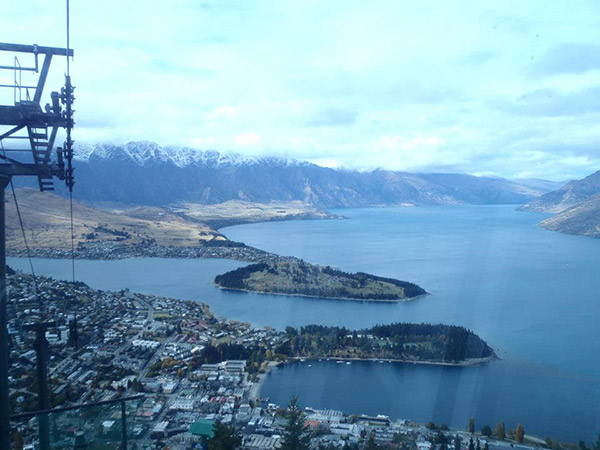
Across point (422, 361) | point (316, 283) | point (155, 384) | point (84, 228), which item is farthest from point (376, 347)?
point (84, 228)

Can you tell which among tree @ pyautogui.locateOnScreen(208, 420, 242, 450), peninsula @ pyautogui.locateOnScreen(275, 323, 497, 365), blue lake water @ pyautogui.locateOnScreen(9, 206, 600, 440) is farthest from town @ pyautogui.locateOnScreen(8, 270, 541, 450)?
blue lake water @ pyautogui.locateOnScreen(9, 206, 600, 440)

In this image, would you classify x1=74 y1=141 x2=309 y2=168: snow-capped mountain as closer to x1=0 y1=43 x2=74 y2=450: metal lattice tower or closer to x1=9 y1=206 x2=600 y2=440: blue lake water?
x1=9 y1=206 x2=600 y2=440: blue lake water

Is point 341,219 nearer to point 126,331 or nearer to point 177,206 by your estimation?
point 177,206

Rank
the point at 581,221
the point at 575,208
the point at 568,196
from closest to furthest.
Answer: the point at 581,221, the point at 575,208, the point at 568,196

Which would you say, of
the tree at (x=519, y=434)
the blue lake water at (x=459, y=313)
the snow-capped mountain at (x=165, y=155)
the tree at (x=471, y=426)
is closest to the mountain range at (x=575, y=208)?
the blue lake water at (x=459, y=313)

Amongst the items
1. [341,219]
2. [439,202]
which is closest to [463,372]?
[341,219]

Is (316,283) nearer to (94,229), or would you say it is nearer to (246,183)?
(94,229)
